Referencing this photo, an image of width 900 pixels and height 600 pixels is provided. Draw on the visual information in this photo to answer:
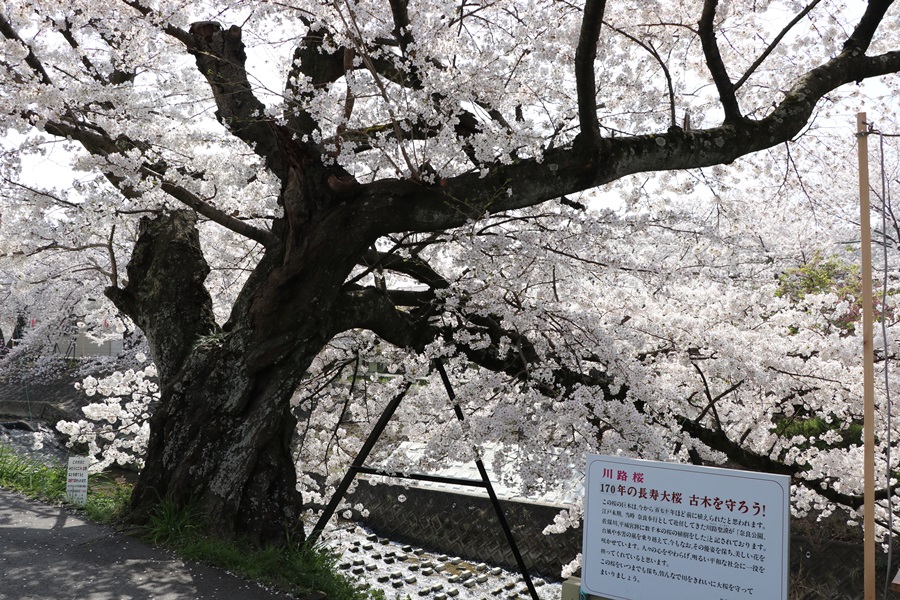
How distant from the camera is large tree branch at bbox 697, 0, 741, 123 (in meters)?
5.02

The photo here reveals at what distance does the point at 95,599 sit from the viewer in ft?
13.9

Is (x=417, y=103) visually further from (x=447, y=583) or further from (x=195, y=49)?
(x=447, y=583)

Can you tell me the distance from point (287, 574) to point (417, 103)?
364cm

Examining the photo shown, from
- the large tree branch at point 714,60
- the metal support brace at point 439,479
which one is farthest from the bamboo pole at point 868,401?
the metal support brace at point 439,479

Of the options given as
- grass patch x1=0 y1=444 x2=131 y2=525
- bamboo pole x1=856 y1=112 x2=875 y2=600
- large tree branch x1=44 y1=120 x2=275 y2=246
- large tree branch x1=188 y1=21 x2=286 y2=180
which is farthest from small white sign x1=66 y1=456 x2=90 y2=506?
bamboo pole x1=856 y1=112 x2=875 y2=600

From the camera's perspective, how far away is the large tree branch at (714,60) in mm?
5020

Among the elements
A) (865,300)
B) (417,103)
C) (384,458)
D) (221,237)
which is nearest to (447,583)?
(384,458)

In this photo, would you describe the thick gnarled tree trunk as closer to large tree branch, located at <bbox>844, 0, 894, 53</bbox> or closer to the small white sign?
the small white sign

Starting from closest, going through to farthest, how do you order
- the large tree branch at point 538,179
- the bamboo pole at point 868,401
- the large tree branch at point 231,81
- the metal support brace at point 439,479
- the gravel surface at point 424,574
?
the bamboo pole at point 868,401 < the large tree branch at point 538,179 < the large tree branch at point 231,81 < the metal support brace at point 439,479 < the gravel surface at point 424,574

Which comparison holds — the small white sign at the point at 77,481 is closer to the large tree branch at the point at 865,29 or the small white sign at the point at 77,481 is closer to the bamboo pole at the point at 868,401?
the bamboo pole at the point at 868,401

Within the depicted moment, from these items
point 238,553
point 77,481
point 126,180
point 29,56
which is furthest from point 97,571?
point 29,56

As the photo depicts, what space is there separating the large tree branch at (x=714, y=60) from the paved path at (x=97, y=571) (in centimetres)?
486

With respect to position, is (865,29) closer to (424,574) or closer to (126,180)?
(126,180)

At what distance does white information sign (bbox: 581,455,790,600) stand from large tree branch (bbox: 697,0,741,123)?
3358 mm
